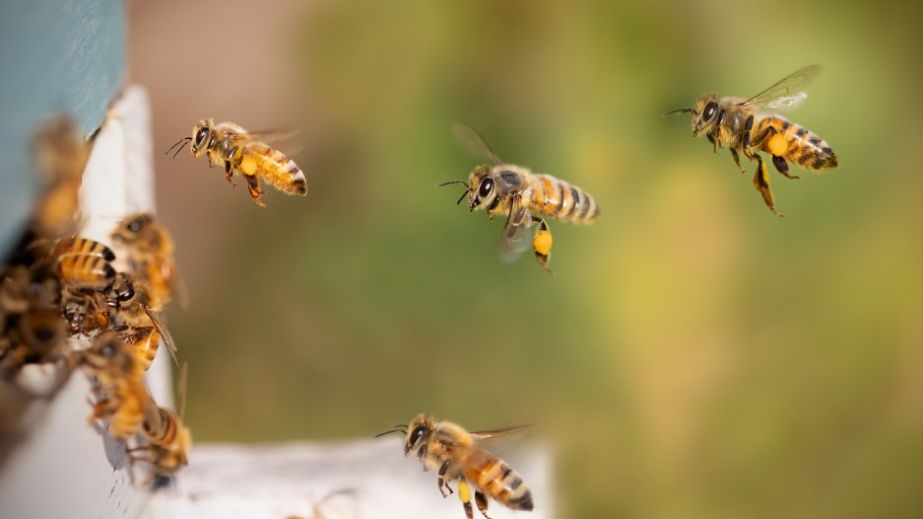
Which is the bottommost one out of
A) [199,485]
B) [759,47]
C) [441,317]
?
[199,485]

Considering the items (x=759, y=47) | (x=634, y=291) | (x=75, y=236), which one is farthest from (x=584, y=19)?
(x=75, y=236)

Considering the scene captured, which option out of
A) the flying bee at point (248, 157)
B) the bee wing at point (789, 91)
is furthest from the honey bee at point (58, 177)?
the bee wing at point (789, 91)

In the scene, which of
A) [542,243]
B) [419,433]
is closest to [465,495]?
[419,433]

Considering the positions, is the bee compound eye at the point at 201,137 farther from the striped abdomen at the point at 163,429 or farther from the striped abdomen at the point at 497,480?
the striped abdomen at the point at 497,480

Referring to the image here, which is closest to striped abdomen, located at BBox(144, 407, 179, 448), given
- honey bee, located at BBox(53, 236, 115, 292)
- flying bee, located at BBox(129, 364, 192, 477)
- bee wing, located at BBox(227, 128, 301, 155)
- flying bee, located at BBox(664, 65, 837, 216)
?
flying bee, located at BBox(129, 364, 192, 477)

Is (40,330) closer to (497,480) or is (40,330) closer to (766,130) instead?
(497,480)

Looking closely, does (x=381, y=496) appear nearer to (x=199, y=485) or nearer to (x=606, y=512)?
(x=199, y=485)
